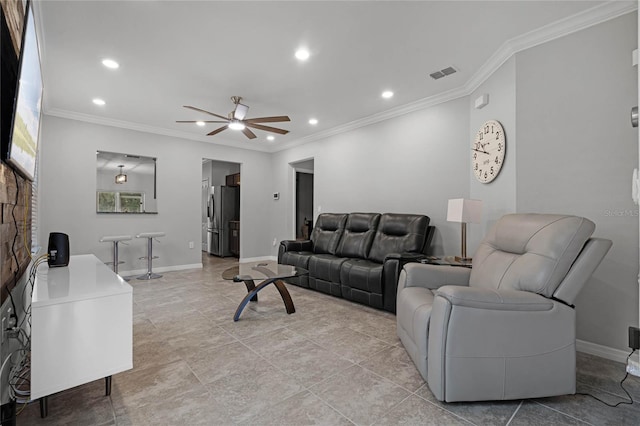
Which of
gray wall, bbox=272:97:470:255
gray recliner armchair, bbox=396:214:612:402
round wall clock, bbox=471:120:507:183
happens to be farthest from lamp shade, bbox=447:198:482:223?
gray recliner armchair, bbox=396:214:612:402

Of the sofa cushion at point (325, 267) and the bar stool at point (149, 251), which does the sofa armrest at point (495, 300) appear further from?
the bar stool at point (149, 251)

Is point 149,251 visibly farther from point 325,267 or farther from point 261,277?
point 325,267

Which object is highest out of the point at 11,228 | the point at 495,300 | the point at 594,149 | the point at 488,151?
the point at 488,151

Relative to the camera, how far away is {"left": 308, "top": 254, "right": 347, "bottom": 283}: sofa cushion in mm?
3744

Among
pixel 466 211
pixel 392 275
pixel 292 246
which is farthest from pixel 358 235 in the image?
pixel 466 211

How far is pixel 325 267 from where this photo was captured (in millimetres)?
3871

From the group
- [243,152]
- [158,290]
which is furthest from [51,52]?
[243,152]

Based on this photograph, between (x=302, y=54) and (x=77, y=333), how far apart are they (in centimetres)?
272

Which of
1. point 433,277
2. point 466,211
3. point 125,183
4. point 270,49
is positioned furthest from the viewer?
point 125,183

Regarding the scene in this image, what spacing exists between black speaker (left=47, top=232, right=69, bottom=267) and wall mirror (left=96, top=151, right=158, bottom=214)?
295 centimetres

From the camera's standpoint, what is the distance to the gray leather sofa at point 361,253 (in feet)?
10.7

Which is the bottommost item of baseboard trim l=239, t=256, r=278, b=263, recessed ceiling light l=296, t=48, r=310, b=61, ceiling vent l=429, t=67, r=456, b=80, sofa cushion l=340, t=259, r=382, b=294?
baseboard trim l=239, t=256, r=278, b=263

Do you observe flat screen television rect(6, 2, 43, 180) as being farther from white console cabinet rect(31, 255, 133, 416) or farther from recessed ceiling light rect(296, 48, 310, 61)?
recessed ceiling light rect(296, 48, 310, 61)

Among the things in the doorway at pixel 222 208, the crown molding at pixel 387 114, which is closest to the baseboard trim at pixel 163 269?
the doorway at pixel 222 208
